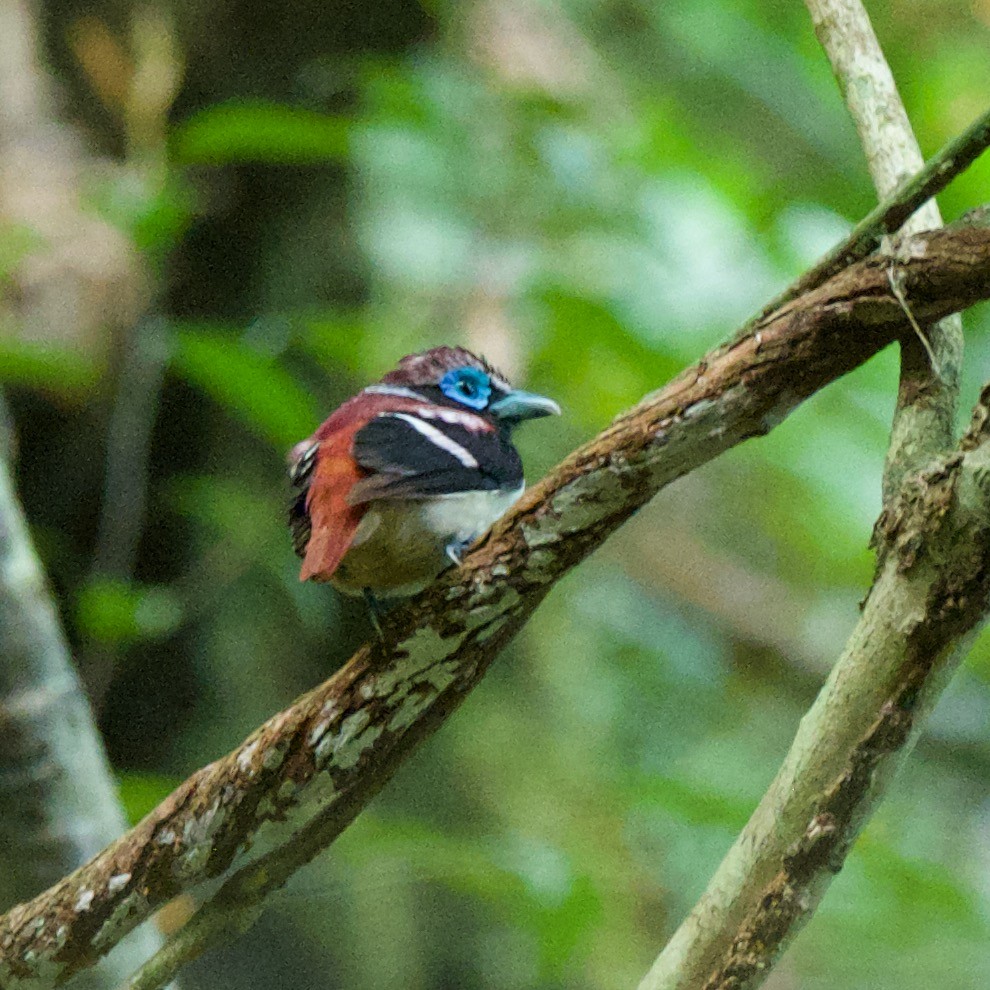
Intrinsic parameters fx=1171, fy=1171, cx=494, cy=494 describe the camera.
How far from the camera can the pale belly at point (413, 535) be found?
49.4 inches

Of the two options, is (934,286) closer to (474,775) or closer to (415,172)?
(415,172)

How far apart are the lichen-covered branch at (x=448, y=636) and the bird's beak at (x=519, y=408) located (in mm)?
449

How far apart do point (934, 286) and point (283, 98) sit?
229cm

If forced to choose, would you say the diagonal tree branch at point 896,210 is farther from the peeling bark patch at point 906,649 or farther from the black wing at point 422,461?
the black wing at point 422,461

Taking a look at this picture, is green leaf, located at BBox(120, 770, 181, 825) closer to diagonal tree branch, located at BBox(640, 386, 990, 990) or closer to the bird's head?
the bird's head

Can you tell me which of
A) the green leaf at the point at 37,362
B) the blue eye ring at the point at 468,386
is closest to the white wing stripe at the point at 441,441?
the blue eye ring at the point at 468,386

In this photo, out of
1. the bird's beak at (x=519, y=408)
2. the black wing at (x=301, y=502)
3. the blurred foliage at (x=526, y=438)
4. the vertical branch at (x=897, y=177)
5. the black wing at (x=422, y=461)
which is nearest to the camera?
the vertical branch at (x=897, y=177)

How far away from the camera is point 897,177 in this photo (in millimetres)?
1120

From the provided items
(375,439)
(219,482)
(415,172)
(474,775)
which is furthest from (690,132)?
(375,439)

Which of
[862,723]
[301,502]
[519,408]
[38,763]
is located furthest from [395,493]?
[38,763]

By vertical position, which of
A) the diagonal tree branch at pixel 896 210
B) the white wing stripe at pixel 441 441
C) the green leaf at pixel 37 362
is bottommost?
the green leaf at pixel 37 362

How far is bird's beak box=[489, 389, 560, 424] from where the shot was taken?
1.50m

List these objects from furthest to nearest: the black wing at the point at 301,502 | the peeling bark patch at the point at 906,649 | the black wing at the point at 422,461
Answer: the black wing at the point at 301,502 < the black wing at the point at 422,461 < the peeling bark patch at the point at 906,649

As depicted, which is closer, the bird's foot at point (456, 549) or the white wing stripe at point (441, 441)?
the bird's foot at point (456, 549)
